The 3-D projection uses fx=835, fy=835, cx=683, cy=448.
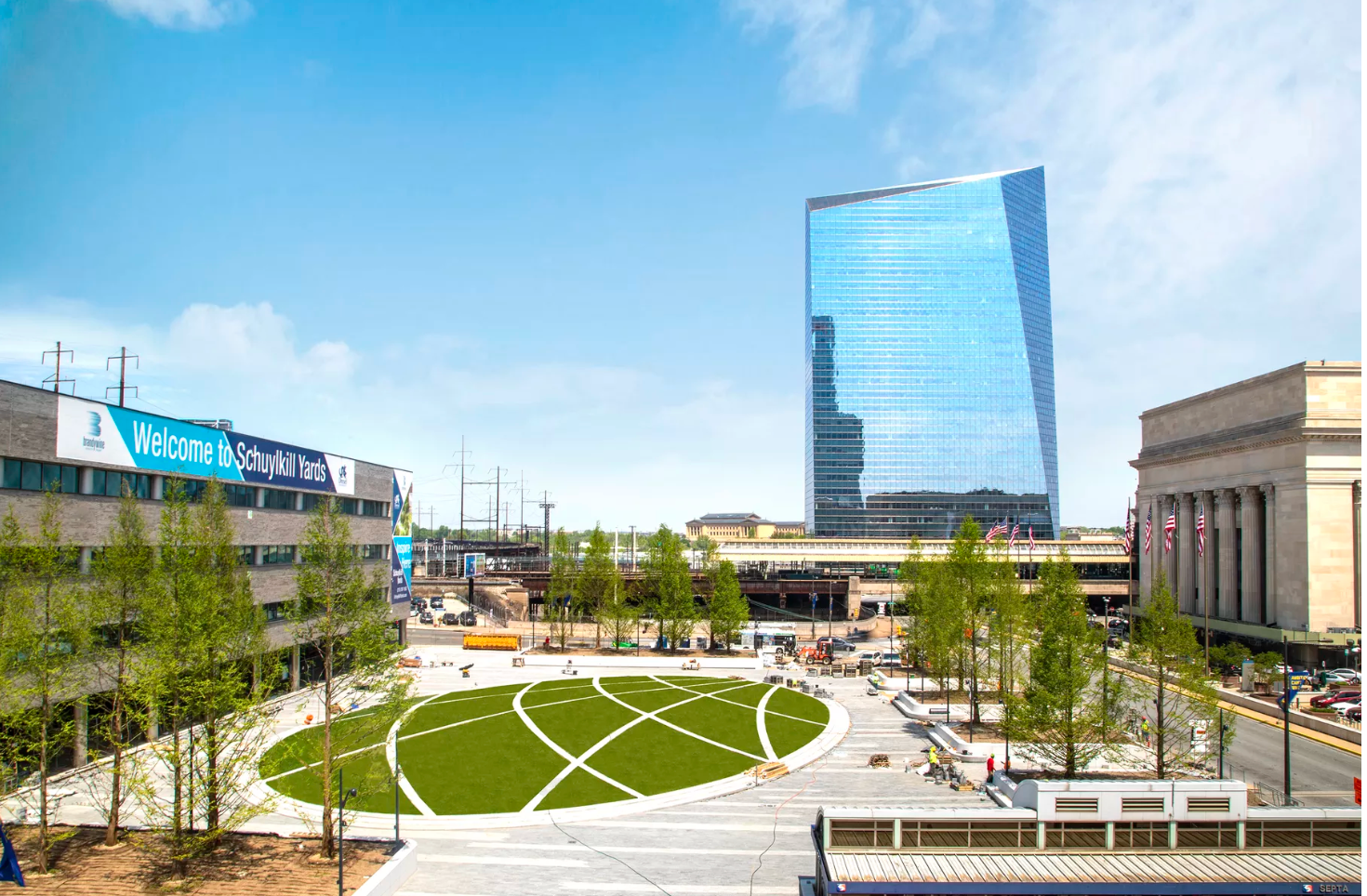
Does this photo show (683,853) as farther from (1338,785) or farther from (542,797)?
(1338,785)

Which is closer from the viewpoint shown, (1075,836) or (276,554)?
(1075,836)

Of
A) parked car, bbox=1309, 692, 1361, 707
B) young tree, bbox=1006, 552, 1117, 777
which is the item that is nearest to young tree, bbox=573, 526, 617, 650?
young tree, bbox=1006, 552, 1117, 777

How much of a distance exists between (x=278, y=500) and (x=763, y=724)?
38.3m

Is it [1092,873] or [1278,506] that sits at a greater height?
[1278,506]

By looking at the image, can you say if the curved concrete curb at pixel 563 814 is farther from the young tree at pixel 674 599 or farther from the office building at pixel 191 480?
the young tree at pixel 674 599

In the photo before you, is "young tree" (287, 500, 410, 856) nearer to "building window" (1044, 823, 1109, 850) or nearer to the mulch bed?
the mulch bed

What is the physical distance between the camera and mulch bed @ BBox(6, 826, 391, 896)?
2719cm

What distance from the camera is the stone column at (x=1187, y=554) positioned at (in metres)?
99.5

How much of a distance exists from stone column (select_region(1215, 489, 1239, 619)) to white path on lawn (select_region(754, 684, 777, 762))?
54990mm

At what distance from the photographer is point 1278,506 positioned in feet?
264

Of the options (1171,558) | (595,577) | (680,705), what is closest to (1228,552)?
(1171,558)

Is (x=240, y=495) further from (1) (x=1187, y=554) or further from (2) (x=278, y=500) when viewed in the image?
(1) (x=1187, y=554)

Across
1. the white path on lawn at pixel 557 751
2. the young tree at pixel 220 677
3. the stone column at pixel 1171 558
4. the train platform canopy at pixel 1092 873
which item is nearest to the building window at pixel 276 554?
the white path on lawn at pixel 557 751

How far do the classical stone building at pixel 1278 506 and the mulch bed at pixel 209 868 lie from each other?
64040 millimetres
